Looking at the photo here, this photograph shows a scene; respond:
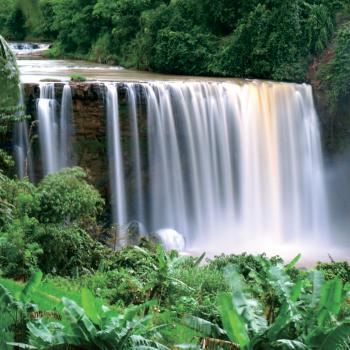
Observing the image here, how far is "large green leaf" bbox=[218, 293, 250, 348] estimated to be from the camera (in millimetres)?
4277

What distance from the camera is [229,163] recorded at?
16.2 meters

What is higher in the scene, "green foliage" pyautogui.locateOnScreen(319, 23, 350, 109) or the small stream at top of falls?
"green foliage" pyautogui.locateOnScreen(319, 23, 350, 109)

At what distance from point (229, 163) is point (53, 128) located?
488 cm

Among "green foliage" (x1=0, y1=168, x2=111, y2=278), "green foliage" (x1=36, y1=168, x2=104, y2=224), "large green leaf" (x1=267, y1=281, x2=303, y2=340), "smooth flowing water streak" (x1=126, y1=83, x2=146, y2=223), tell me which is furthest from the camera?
"smooth flowing water streak" (x1=126, y1=83, x2=146, y2=223)

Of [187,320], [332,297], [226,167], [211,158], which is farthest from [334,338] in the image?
[226,167]

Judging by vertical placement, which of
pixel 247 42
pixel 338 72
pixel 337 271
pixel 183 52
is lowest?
pixel 337 271

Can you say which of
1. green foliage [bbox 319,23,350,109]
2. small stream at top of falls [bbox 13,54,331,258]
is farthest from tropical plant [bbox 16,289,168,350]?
green foliage [bbox 319,23,350,109]

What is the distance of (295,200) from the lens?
17.4m

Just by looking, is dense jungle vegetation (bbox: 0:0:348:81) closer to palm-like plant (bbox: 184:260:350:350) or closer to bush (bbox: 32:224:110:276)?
bush (bbox: 32:224:110:276)

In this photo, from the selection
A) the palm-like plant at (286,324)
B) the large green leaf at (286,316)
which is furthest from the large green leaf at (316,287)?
the large green leaf at (286,316)

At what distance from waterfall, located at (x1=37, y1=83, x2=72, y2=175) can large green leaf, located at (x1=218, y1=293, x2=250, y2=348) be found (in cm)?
960

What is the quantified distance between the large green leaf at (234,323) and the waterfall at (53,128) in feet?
31.5

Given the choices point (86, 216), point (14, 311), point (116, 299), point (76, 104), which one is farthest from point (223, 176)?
point (14, 311)

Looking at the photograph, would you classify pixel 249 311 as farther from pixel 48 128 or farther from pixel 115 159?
pixel 115 159
